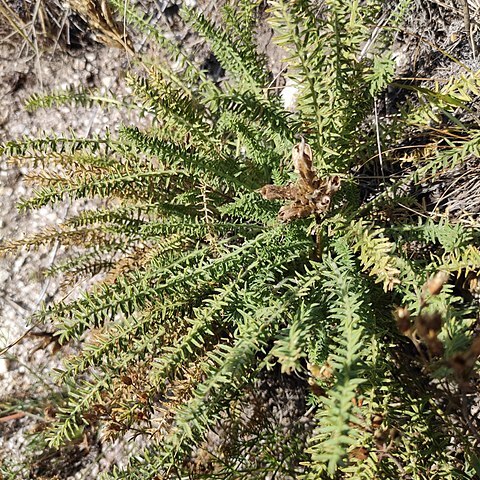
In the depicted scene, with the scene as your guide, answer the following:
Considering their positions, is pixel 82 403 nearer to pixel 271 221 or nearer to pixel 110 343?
pixel 110 343

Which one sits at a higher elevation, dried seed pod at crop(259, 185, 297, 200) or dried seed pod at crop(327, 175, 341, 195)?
dried seed pod at crop(327, 175, 341, 195)

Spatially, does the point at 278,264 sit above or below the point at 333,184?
below

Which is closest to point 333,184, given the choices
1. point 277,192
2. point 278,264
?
point 277,192

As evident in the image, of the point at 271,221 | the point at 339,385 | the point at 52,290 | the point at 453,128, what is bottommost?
the point at 52,290

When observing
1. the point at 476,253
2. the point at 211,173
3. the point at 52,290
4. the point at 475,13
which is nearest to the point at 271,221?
the point at 211,173

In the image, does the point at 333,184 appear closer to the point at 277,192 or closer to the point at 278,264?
the point at 277,192

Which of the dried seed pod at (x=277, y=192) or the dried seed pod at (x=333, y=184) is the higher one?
the dried seed pod at (x=333, y=184)

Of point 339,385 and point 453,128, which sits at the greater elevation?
point 453,128

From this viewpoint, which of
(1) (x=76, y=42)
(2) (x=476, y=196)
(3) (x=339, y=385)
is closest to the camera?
(3) (x=339, y=385)
